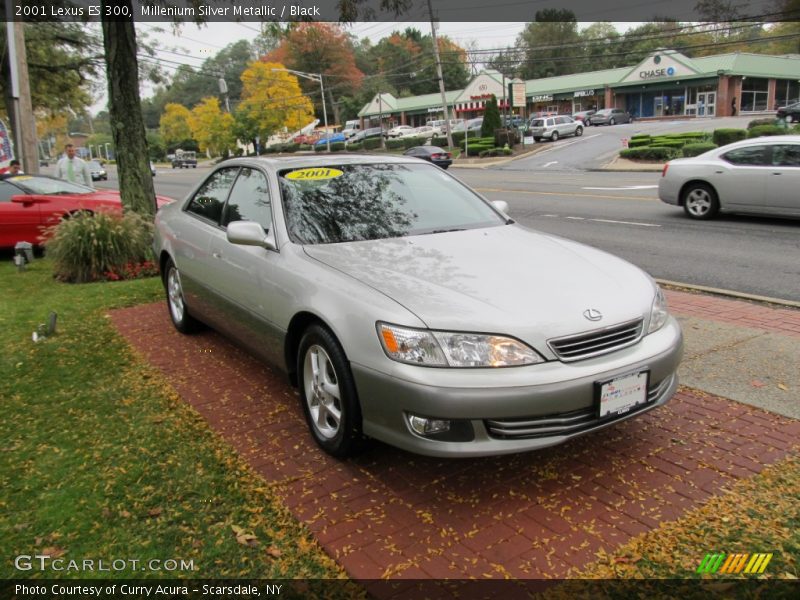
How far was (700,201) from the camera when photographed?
39.4 feet

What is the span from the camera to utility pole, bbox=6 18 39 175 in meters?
14.8

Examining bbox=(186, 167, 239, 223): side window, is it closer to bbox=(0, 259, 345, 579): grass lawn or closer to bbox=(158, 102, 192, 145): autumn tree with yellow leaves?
bbox=(0, 259, 345, 579): grass lawn

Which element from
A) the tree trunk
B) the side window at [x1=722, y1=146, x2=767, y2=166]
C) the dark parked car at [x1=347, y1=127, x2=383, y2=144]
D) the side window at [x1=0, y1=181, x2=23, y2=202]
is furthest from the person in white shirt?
the dark parked car at [x1=347, y1=127, x2=383, y2=144]

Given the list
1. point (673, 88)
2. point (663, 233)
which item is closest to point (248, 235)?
point (663, 233)

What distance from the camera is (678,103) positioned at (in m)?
59.1

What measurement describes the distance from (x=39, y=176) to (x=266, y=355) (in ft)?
30.2

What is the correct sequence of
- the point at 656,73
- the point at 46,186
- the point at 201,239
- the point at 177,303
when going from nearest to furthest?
the point at 201,239 → the point at 177,303 → the point at 46,186 → the point at 656,73

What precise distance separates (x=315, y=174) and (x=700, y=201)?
9619 mm

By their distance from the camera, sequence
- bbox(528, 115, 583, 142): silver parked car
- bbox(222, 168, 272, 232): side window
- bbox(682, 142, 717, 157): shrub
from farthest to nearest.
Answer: bbox(528, 115, 583, 142): silver parked car, bbox(682, 142, 717, 157): shrub, bbox(222, 168, 272, 232): side window

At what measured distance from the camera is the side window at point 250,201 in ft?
14.5

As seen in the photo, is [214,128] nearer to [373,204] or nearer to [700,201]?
[700,201]

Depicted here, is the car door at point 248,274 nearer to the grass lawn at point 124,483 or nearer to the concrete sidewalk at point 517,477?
the concrete sidewalk at point 517,477

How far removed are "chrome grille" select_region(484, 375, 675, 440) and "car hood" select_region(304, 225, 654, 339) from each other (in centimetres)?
38

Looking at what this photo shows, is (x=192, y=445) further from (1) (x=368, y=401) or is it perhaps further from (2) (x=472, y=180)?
(2) (x=472, y=180)
